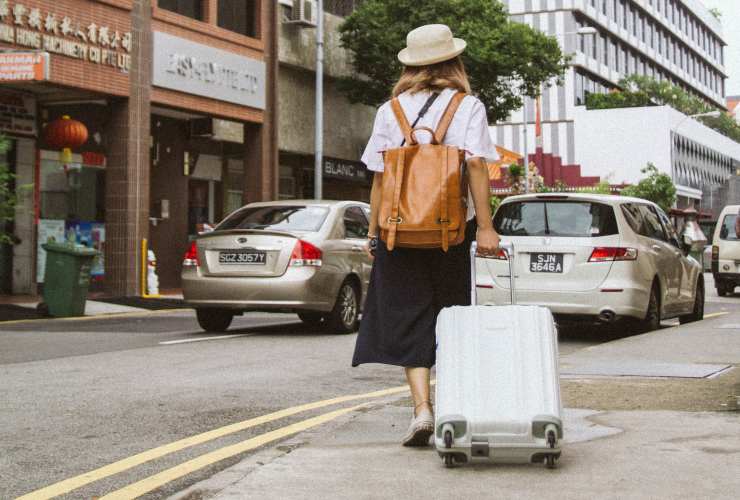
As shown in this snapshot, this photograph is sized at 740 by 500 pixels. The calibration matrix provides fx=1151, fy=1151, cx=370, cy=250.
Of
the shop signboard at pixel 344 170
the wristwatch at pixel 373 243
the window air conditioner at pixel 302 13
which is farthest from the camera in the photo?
the shop signboard at pixel 344 170

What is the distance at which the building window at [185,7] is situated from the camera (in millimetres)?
23484

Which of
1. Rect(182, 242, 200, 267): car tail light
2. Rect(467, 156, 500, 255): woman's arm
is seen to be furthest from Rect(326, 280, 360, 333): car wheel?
Rect(467, 156, 500, 255): woman's arm

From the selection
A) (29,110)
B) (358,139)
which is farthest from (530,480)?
(358,139)

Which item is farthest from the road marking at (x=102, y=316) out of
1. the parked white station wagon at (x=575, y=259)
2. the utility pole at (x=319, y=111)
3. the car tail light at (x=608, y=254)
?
the utility pole at (x=319, y=111)

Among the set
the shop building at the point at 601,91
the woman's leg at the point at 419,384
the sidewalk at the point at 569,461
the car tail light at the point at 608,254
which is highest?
the shop building at the point at 601,91

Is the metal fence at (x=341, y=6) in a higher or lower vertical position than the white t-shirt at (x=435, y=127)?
higher

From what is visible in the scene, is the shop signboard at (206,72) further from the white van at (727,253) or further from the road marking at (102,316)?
the white van at (727,253)

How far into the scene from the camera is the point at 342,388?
26.5ft

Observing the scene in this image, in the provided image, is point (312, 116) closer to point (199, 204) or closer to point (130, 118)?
point (199, 204)

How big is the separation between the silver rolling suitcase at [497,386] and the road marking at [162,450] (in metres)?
1.48

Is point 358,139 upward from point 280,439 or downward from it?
upward

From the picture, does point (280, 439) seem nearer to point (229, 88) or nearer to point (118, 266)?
point (118, 266)

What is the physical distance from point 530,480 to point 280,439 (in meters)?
1.71

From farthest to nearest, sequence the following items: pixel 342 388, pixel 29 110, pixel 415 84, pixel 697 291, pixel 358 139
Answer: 1. pixel 358 139
2. pixel 29 110
3. pixel 697 291
4. pixel 342 388
5. pixel 415 84
